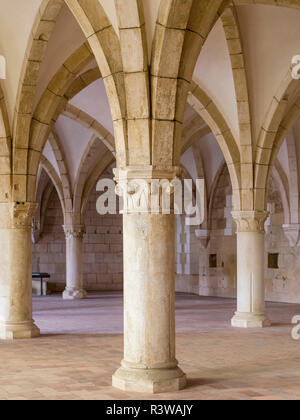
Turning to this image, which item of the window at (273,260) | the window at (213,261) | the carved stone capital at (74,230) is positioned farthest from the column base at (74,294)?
the window at (273,260)

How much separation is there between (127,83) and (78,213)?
1119 centimetres

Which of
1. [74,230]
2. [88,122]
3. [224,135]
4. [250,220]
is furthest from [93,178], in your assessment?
→ [250,220]

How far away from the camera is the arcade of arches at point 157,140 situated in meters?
5.15

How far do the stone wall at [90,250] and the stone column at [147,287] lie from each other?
15470 millimetres

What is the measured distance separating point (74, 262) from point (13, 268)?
298 inches

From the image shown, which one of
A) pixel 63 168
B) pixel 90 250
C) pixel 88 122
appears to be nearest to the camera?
pixel 88 122

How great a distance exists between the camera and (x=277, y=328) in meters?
9.52

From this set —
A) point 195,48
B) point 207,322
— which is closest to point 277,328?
point 207,322

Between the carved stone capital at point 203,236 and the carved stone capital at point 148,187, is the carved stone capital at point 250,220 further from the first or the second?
the carved stone capital at point 203,236

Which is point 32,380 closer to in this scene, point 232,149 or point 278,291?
point 232,149

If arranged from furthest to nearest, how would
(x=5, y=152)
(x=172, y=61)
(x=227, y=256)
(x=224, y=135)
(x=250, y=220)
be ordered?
(x=227, y=256) < (x=224, y=135) < (x=250, y=220) < (x=5, y=152) < (x=172, y=61)

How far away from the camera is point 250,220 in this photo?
9.59 m

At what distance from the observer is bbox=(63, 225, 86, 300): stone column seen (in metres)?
16.1

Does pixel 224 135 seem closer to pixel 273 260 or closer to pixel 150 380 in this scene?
pixel 150 380
